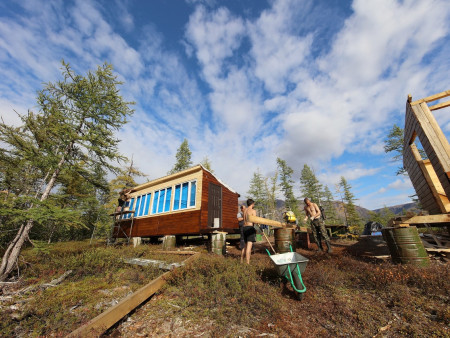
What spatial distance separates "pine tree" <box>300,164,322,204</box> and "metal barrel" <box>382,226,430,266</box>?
99.5 ft

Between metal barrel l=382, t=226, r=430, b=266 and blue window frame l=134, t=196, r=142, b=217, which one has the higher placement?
blue window frame l=134, t=196, r=142, b=217

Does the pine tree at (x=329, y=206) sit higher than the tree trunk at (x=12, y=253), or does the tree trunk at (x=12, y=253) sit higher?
Answer: the pine tree at (x=329, y=206)

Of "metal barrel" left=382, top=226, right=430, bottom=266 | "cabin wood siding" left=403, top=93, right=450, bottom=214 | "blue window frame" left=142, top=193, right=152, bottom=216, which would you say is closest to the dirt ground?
"metal barrel" left=382, top=226, right=430, bottom=266

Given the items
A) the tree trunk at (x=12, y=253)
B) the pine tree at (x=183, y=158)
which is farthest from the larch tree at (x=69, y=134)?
the pine tree at (x=183, y=158)

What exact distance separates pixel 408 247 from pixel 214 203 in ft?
29.2

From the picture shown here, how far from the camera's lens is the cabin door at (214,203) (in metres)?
11.2

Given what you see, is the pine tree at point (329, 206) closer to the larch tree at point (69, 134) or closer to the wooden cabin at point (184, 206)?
the wooden cabin at point (184, 206)

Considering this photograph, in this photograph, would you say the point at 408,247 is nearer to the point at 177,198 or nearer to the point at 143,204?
the point at 177,198

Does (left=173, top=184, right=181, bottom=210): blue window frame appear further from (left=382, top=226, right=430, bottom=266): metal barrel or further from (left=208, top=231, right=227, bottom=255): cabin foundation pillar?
(left=382, top=226, right=430, bottom=266): metal barrel

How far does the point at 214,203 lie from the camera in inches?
458

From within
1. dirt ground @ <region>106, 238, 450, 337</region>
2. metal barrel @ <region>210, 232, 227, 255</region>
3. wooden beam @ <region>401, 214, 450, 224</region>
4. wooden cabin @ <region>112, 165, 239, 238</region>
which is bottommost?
dirt ground @ <region>106, 238, 450, 337</region>

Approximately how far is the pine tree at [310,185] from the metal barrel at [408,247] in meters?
30.3

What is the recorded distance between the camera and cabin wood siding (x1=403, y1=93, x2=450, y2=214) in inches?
184

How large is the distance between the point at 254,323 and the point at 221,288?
1312 millimetres
